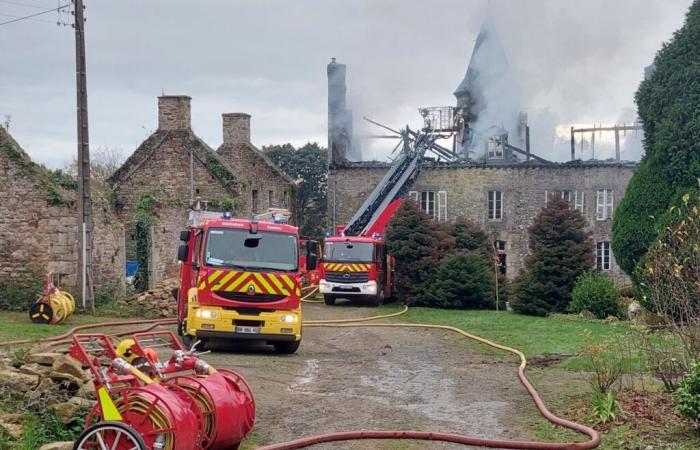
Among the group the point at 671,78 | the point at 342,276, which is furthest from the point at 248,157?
the point at 671,78

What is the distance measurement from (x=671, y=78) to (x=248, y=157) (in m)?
23.6

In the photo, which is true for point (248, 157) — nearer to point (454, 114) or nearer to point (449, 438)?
point (454, 114)

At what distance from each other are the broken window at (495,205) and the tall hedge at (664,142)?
24148mm

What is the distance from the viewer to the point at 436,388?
43.3ft

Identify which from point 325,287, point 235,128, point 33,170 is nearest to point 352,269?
point 325,287

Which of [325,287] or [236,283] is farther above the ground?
[236,283]

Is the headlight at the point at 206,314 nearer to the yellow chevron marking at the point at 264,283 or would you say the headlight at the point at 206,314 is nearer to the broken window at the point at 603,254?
the yellow chevron marking at the point at 264,283

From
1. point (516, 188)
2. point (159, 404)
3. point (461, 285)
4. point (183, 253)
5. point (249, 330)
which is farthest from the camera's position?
point (516, 188)

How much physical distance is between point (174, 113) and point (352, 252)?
32.7 ft

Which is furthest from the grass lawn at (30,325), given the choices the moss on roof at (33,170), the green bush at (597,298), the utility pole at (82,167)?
the green bush at (597,298)

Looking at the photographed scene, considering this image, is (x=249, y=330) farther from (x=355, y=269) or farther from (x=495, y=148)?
(x=495, y=148)

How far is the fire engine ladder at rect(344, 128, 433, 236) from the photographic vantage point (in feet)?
126

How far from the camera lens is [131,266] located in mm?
31188

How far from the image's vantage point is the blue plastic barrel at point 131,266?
30.3 metres
